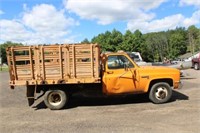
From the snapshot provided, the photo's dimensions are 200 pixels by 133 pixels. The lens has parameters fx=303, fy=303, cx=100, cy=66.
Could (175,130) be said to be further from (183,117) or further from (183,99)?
(183,99)

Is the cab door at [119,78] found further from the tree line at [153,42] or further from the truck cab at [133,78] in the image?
the tree line at [153,42]

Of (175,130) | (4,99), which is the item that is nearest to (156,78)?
(175,130)

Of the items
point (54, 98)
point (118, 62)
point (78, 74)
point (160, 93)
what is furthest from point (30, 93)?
point (160, 93)

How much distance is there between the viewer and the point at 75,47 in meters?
10.0

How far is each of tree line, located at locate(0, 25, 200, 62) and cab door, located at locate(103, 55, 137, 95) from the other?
75446mm

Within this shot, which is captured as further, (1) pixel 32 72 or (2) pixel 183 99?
(2) pixel 183 99

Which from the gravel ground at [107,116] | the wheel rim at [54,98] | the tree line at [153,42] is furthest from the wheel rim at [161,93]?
the tree line at [153,42]

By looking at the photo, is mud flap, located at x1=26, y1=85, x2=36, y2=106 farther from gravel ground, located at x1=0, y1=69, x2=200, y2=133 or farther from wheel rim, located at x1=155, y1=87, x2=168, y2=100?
wheel rim, located at x1=155, y1=87, x2=168, y2=100

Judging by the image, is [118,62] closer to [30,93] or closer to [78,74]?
[78,74]

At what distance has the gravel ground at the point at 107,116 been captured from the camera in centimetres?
746

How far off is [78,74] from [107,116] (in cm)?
203

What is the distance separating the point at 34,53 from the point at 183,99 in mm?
5639

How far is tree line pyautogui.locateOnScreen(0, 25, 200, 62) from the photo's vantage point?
8750cm

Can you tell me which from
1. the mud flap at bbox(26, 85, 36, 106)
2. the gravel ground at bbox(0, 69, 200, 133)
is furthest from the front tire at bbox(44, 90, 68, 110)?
the mud flap at bbox(26, 85, 36, 106)
